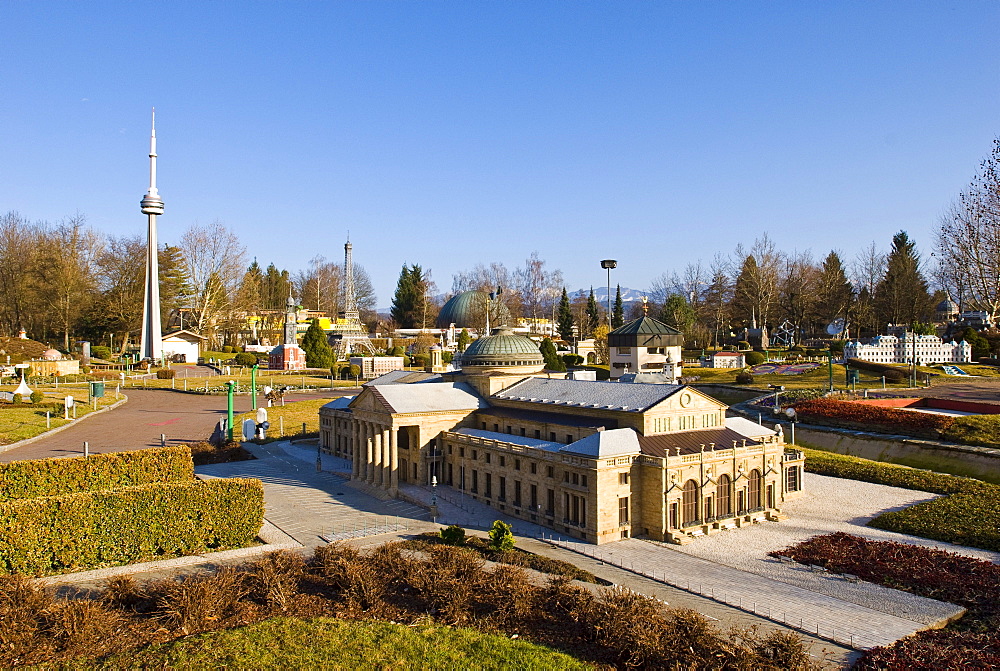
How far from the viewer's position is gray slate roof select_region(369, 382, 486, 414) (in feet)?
140

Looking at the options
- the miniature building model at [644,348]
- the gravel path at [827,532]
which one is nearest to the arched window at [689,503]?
the gravel path at [827,532]

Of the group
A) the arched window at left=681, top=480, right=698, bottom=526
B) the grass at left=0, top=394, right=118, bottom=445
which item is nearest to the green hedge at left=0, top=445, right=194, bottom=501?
the grass at left=0, top=394, right=118, bottom=445

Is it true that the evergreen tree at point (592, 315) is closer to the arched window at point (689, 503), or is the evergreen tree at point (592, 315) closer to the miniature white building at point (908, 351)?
the miniature white building at point (908, 351)

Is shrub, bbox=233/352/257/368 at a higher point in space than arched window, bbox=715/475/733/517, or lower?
higher

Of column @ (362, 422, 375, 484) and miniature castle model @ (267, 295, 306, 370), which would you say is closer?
column @ (362, 422, 375, 484)

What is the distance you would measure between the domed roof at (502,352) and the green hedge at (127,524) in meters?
19.9

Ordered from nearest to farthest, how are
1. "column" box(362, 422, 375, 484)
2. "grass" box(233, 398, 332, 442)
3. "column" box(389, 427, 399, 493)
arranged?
"column" box(389, 427, 399, 493) < "column" box(362, 422, 375, 484) < "grass" box(233, 398, 332, 442)

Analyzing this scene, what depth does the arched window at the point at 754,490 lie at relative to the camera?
36094mm

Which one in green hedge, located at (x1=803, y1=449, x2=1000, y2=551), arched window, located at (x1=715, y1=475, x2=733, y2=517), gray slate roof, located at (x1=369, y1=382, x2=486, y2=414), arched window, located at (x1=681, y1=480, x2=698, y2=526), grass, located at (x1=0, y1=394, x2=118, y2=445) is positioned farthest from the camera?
grass, located at (x1=0, y1=394, x2=118, y2=445)

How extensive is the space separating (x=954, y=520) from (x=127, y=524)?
38.8 metres

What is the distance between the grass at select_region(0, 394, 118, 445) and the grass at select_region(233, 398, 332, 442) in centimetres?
1506

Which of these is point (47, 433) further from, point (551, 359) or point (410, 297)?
point (410, 297)

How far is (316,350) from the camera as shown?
10300 centimetres

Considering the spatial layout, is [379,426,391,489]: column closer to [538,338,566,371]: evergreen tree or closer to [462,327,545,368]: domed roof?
[462,327,545,368]: domed roof
